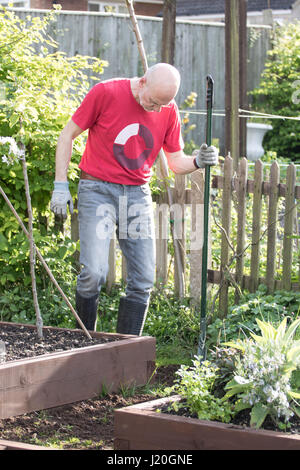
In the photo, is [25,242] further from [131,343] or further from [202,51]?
[202,51]

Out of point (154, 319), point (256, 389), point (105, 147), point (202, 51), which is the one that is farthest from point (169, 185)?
point (202, 51)

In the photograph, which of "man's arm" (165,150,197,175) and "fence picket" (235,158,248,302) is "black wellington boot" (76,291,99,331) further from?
"fence picket" (235,158,248,302)

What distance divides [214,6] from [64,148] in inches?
787

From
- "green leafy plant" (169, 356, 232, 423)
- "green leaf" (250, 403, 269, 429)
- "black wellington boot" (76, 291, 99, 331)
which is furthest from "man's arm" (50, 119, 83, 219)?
"green leaf" (250, 403, 269, 429)

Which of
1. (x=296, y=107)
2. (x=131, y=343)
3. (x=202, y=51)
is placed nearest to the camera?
(x=131, y=343)

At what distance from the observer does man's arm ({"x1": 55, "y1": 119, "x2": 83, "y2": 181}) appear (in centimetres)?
422

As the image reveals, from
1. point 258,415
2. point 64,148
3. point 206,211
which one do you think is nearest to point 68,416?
point 258,415

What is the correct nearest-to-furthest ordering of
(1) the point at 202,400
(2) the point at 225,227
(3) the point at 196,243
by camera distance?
1. (1) the point at 202,400
2. (2) the point at 225,227
3. (3) the point at 196,243

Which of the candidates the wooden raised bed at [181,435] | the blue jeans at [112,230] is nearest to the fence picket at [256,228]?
the blue jeans at [112,230]

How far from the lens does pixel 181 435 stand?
263 centimetres

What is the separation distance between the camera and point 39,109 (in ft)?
17.3

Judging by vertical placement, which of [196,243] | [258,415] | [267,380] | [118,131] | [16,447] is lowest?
[16,447]

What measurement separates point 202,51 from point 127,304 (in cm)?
1016

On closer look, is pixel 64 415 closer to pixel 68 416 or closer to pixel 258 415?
pixel 68 416
